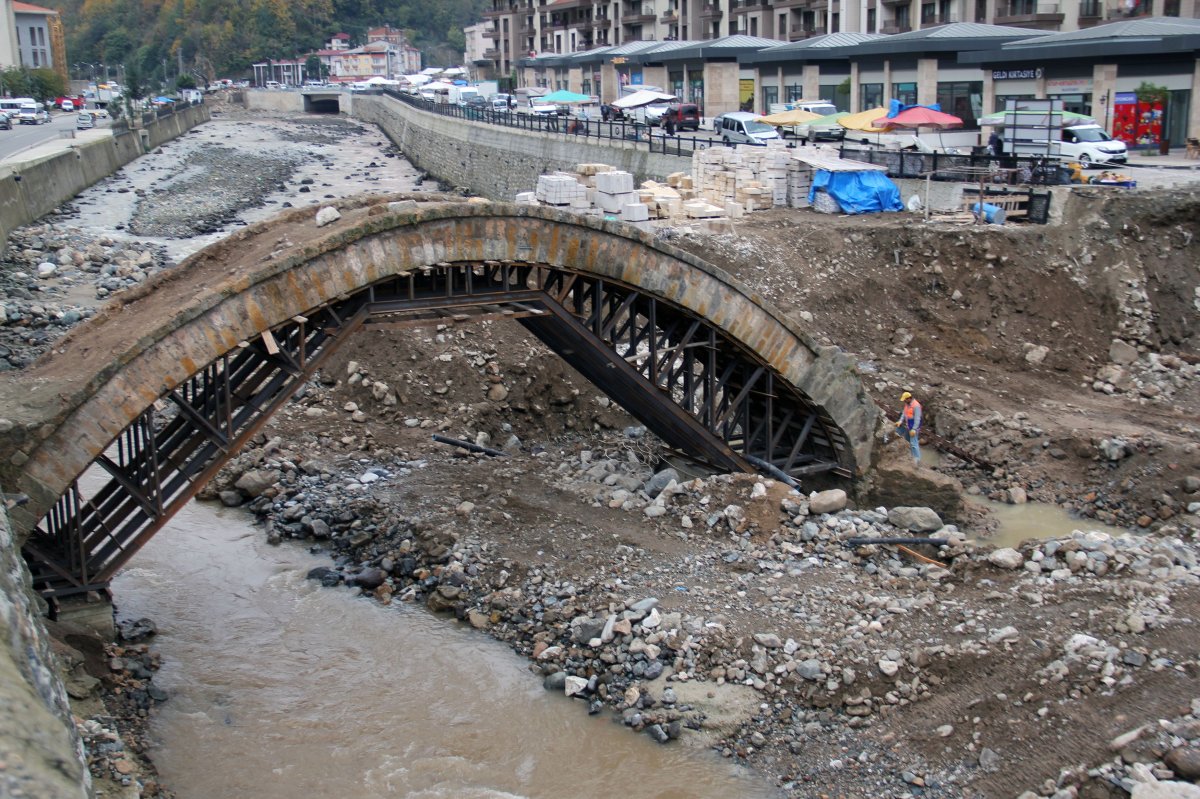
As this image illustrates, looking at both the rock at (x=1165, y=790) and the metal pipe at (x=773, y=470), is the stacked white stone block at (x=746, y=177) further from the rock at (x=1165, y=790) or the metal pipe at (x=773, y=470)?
the rock at (x=1165, y=790)

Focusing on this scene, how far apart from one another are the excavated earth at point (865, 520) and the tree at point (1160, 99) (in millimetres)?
11938

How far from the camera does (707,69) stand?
Result: 62031 millimetres

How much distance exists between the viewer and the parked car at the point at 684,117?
53.4m

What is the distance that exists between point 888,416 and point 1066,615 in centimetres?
1090

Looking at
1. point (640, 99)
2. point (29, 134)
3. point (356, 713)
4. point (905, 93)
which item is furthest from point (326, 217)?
point (29, 134)

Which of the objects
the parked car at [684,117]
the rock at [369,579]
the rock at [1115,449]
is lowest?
the rock at [369,579]

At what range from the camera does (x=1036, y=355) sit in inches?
1089

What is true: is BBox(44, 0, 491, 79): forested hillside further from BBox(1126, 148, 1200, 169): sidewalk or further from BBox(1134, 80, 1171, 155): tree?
BBox(1126, 148, 1200, 169): sidewalk

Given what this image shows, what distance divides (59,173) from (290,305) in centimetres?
4287

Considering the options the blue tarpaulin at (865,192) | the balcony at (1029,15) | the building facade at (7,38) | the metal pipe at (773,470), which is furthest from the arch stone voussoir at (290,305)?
the building facade at (7,38)

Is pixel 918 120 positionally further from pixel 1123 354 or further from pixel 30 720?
pixel 30 720

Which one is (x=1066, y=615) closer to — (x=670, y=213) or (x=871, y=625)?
(x=871, y=625)

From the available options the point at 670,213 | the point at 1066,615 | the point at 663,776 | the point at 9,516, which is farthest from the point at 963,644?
the point at 670,213

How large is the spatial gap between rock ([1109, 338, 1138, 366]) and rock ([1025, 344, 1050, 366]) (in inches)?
58.2
